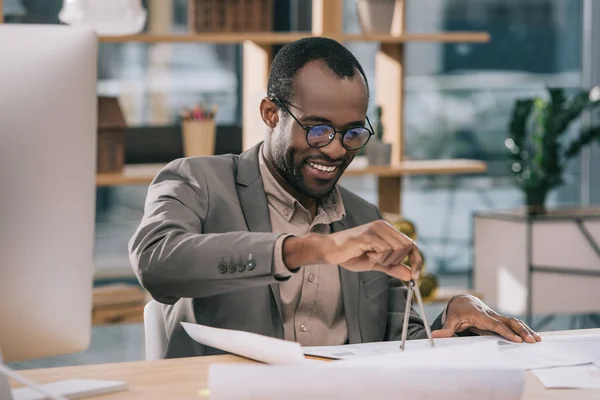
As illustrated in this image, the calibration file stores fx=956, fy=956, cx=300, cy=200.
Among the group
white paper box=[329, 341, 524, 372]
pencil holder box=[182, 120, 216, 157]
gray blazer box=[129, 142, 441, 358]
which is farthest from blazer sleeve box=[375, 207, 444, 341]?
pencil holder box=[182, 120, 216, 157]

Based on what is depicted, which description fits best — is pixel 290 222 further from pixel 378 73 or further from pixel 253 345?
pixel 378 73

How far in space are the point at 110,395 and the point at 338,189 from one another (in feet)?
2.64

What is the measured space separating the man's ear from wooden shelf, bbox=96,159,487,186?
1.58 m

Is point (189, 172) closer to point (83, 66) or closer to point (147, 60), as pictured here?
point (83, 66)

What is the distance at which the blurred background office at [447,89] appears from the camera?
511cm

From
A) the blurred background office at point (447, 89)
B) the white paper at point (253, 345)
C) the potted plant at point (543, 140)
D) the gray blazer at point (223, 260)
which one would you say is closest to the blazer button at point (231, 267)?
the gray blazer at point (223, 260)

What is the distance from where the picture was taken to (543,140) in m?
4.36

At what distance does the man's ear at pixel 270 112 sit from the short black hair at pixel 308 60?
0.05 feet

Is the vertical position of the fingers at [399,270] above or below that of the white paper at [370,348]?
above

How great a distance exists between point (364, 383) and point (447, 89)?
14.8 ft

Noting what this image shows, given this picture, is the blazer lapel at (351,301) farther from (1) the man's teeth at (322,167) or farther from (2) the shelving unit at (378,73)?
(2) the shelving unit at (378,73)

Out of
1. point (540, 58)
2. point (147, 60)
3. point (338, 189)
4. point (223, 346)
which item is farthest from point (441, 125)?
point (223, 346)

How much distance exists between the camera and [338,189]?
76.9 inches

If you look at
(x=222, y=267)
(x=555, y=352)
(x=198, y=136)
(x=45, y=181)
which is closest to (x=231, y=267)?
(x=222, y=267)
